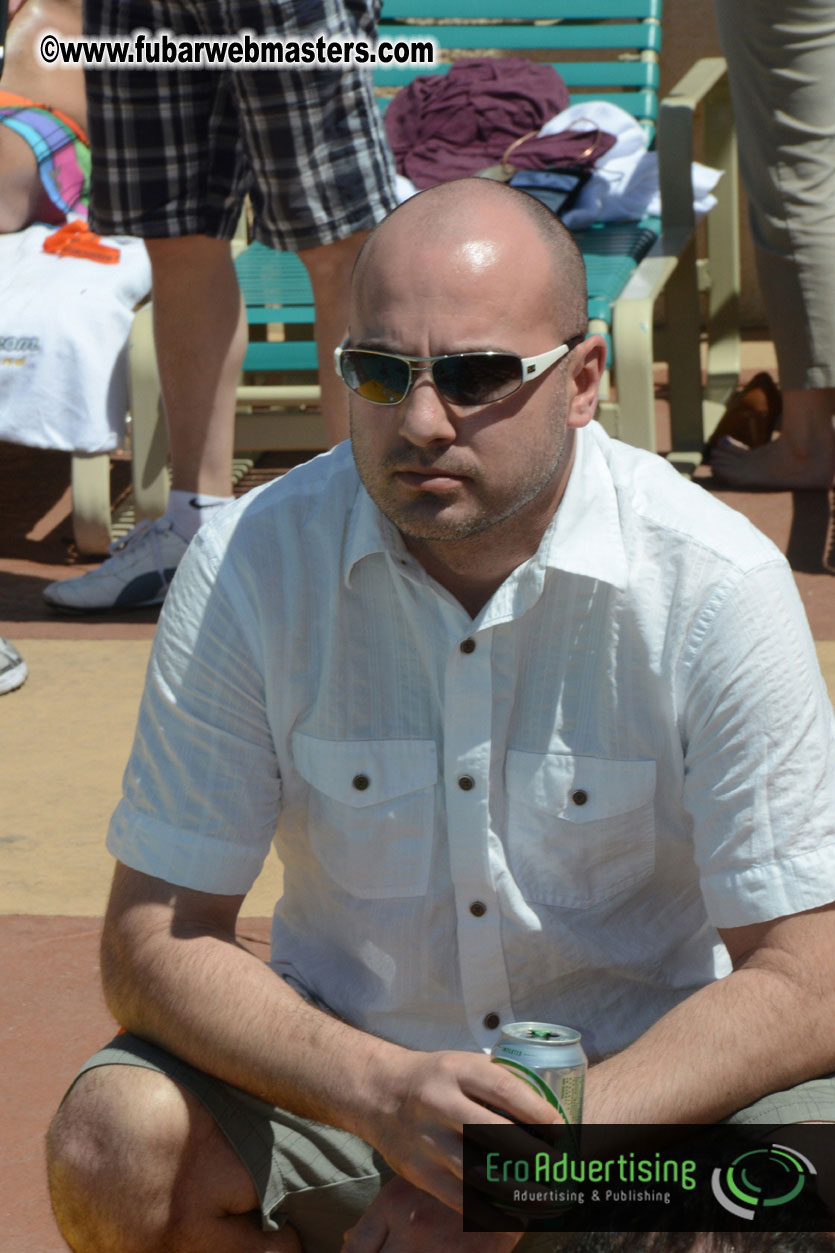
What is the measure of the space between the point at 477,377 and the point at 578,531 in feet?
0.71

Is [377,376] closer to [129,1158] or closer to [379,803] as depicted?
[379,803]

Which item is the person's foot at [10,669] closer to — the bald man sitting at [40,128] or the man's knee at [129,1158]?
the bald man sitting at [40,128]

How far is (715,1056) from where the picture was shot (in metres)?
1.83

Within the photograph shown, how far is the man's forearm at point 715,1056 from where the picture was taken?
71.4 inches

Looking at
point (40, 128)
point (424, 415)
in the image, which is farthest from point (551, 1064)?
point (40, 128)

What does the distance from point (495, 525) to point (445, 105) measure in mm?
4442

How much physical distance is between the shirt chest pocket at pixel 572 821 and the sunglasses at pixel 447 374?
0.43m

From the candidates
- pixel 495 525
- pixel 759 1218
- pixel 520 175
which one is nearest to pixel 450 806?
pixel 495 525

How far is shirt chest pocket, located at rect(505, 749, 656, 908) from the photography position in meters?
1.99

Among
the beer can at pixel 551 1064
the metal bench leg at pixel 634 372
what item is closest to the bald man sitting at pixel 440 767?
the beer can at pixel 551 1064

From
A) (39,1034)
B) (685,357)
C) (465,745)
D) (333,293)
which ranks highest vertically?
(465,745)

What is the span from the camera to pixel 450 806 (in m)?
1.99

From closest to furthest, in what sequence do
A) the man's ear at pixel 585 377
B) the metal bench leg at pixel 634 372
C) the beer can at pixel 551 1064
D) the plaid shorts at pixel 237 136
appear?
the beer can at pixel 551 1064 → the man's ear at pixel 585 377 → the plaid shorts at pixel 237 136 → the metal bench leg at pixel 634 372

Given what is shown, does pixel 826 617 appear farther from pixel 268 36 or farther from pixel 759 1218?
pixel 759 1218
